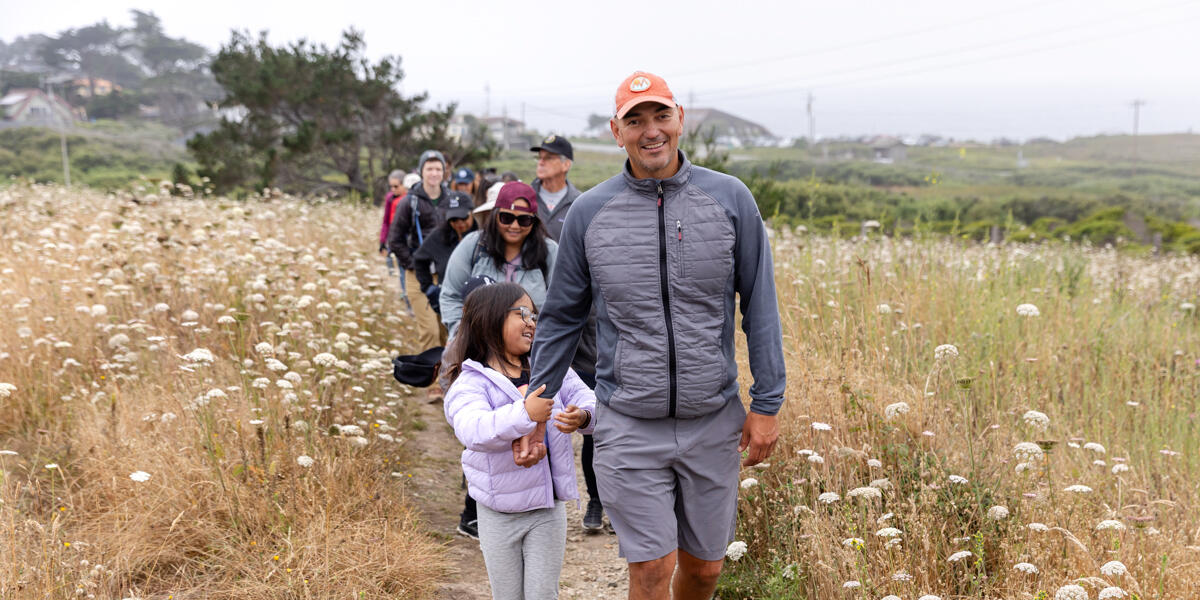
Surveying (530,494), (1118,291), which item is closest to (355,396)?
(530,494)

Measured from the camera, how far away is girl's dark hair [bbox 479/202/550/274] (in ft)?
16.2

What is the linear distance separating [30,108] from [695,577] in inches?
4036

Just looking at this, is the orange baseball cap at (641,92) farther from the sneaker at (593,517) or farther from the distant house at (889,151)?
the distant house at (889,151)

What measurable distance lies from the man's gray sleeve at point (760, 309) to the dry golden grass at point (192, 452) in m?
1.96

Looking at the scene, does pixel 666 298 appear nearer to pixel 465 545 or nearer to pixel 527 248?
pixel 527 248

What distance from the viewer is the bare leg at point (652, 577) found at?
305cm

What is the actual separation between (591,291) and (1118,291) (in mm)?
7519

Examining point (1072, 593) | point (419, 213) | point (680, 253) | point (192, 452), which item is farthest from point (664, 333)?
point (419, 213)

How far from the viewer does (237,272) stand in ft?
24.2

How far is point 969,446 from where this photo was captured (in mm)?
3695

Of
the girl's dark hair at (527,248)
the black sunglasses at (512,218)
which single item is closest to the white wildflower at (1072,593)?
the girl's dark hair at (527,248)

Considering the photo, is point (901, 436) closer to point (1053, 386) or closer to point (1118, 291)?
point (1053, 386)

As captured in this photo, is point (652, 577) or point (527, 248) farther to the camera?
point (527, 248)

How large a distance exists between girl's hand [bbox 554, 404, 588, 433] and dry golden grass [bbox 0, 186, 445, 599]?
4.52ft
